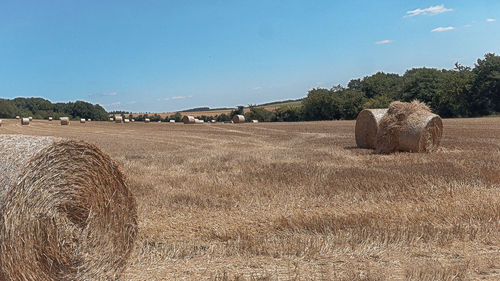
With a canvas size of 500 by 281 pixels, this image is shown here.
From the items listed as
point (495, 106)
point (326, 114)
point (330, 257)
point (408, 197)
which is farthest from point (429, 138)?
point (326, 114)

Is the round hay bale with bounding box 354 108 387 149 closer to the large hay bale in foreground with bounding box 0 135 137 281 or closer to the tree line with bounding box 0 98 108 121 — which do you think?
the large hay bale in foreground with bounding box 0 135 137 281

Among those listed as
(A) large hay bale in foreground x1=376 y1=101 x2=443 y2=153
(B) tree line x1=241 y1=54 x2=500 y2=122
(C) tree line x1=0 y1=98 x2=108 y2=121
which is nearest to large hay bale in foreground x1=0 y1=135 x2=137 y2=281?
(A) large hay bale in foreground x1=376 y1=101 x2=443 y2=153

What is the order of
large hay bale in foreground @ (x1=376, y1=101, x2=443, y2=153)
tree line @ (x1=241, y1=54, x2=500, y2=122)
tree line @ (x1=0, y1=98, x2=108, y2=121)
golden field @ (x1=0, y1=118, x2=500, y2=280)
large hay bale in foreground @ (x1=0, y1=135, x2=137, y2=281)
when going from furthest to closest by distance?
tree line @ (x1=0, y1=98, x2=108, y2=121), tree line @ (x1=241, y1=54, x2=500, y2=122), large hay bale in foreground @ (x1=376, y1=101, x2=443, y2=153), golden field @ (x1=0, y1=118, x2=500, y2=280), large hay bale in foreground @ (x1=0, y1=135, x2=137, y2=281)

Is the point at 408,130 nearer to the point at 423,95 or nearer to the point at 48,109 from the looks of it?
the point at 423,95

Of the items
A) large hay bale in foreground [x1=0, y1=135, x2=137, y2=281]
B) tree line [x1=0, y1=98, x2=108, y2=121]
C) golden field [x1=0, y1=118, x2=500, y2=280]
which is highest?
tree line [x1=0, y1=98, x2=108, y2=121]

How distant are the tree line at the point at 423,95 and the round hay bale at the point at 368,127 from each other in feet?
87.7

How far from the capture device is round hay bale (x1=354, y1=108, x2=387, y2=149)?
1495 cm

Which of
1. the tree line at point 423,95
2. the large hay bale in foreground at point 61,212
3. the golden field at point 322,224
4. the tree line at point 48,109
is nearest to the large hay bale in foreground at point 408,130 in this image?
the golden field at point 322,224

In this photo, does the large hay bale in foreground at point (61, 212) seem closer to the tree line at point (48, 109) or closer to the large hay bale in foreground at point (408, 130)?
the large hay bale in foreground at point (408, 130)

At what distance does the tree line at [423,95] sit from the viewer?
142 ft

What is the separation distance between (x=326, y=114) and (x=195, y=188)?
49894mm

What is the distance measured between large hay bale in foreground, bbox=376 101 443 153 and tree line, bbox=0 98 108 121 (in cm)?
5984

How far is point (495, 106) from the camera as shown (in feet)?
140

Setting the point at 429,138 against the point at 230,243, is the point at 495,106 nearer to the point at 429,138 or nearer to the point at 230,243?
the point at 429,138
